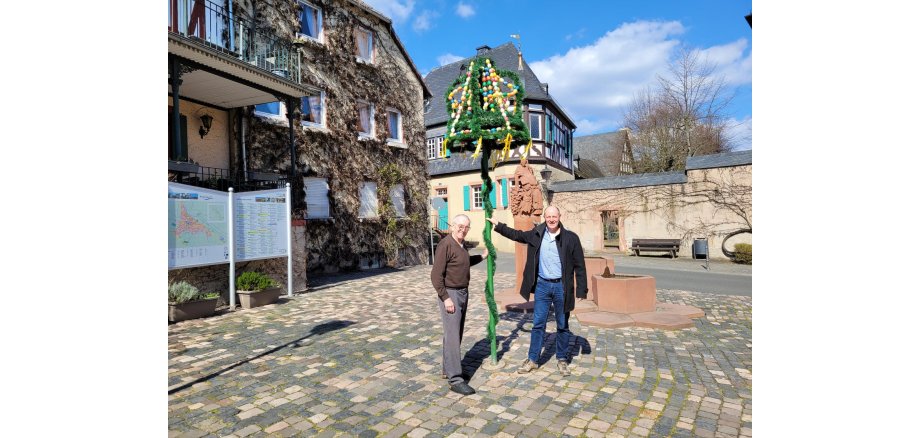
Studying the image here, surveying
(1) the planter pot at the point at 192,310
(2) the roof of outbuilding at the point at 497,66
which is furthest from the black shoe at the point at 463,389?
(2) the roof of outbuilding at the point at 497,66

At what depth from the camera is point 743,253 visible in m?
16.6

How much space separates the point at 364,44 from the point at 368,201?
222 inches

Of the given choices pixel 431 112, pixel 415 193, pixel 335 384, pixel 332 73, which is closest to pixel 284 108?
pixel 332 73

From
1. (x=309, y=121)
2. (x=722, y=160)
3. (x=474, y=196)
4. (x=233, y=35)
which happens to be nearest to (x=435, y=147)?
(x=474, y=196)

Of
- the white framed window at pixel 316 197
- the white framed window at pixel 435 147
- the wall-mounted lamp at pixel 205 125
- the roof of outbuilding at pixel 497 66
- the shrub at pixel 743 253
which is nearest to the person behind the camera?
the wall-mounted lamp at pixel 205 125

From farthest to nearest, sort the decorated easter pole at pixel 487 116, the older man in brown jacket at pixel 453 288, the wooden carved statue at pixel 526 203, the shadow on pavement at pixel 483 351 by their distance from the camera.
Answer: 1. the wooden carved statue at pixel 526 203
2. the decorated easter pole at pixel 487 116
3. the shadow on pavement at pixel 483 351
4. the older man in brown jacket at pixel 453 288

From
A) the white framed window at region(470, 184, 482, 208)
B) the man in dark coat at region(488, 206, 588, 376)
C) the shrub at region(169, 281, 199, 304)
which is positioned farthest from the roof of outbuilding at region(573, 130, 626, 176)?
the man in dark coat at region(488, 206, 588, 376)

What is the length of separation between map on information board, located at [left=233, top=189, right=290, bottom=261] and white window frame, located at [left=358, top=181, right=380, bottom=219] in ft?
19.6

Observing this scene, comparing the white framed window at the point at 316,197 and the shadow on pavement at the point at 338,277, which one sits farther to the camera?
the white framed window at the point at 316,197

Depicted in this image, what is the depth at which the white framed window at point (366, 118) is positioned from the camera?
1628cm

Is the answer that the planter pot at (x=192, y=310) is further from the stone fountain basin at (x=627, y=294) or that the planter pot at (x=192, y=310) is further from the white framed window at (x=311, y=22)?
the white framed window at (x=311, y=22)

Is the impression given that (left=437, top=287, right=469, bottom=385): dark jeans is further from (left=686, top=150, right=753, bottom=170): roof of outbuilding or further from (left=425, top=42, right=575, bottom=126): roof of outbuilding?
(left=425, top=42, right=575, bottom=126): roof of outbuilding

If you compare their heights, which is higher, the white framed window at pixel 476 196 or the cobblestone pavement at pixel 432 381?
the white framed window at pixel 476 196

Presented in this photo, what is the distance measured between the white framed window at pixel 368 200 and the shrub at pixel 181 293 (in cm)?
829
